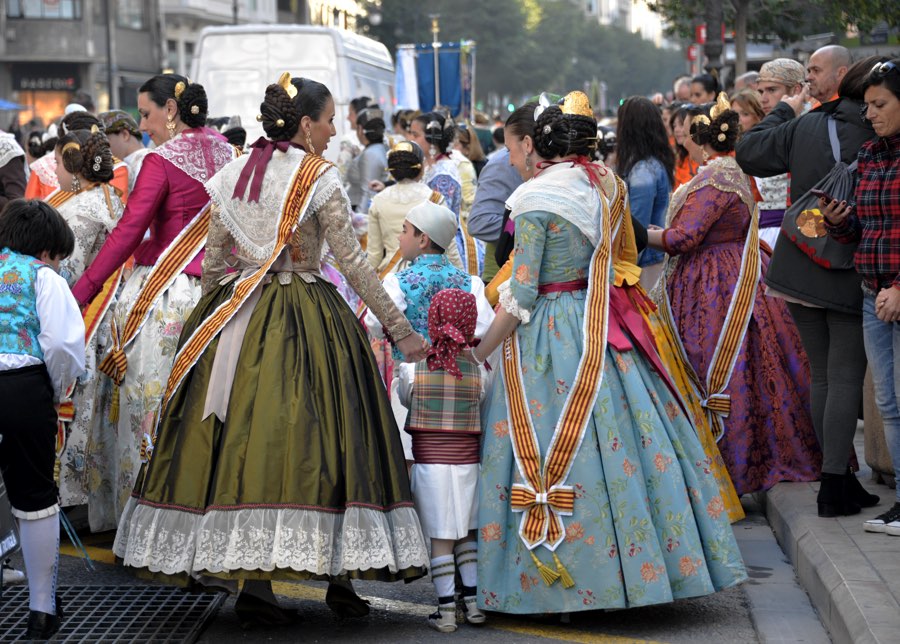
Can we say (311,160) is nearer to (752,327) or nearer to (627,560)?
Answer: (627,560)

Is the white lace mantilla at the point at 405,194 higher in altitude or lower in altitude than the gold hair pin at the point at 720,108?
lower

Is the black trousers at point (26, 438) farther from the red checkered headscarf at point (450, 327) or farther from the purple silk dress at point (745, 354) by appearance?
the purple silk dress at point (745, 354)

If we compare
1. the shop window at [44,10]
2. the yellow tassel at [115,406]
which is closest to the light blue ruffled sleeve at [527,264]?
the yellow tassel at [115,406]

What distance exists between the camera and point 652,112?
8.19m

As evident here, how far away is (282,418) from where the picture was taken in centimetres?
513

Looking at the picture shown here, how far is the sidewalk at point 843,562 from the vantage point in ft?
15.7

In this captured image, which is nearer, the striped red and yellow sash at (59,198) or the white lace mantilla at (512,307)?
the white lace mantilla at (512,307)

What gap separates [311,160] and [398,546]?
1552 mm

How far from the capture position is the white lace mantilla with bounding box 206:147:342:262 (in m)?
5.46

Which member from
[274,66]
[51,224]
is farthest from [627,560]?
[274,66]

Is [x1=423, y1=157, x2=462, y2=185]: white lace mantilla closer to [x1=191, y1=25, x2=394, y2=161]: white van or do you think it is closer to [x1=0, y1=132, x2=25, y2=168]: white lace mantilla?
[x1=0, y1=132, x2=25, y2=168]: white lace mantilla

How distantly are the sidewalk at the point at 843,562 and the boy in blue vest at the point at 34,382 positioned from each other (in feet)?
9.48

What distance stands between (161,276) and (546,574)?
246 cm

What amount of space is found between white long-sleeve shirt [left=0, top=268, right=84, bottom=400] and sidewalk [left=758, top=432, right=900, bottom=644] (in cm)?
294
